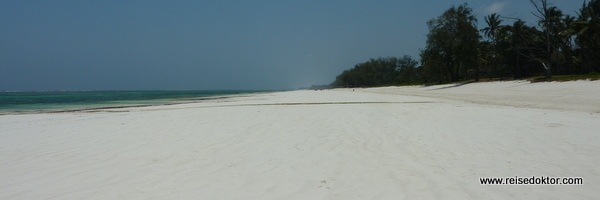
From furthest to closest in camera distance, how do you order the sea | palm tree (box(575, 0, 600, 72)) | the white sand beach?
palm tree (box(575, 0, 600, 72)) → the sea → the white sand beach

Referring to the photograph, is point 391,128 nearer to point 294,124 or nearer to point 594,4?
point 294,124

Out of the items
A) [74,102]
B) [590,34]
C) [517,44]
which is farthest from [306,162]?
[517,44]

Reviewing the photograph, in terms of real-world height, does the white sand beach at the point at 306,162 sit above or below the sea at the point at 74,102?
below

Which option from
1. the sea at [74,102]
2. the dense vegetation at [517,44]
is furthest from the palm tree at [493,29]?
the sea at [74,102]

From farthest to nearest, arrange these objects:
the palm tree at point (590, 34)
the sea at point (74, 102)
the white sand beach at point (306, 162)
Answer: the palm tree at point (590, 34) < the sea at point (74, 102) < the white sand beach at point (306, 162)

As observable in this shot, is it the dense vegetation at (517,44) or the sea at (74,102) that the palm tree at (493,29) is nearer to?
the dense vegetation at (517,44)

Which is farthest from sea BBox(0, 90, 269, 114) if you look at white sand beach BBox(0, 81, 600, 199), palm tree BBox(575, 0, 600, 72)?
palm tree BBox(575, 0, 600, 72)

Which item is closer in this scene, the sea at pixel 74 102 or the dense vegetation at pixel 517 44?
the sea at pixel 74 102

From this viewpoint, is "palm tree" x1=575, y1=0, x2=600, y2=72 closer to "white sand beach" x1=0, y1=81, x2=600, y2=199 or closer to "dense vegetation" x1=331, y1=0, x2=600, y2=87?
"dense vegetation" x1=331, y1=0, x2=600, y2=87

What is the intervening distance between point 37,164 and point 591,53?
5282 cm

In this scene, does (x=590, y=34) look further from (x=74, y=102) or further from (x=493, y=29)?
(x=74, y=102)

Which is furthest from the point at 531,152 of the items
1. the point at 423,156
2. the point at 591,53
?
the point at 591,53

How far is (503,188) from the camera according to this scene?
3.23 m

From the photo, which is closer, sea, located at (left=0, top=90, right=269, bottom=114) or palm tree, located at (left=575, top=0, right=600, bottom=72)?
sea, located at (left=0, top=90, right=269, bottom=114)
